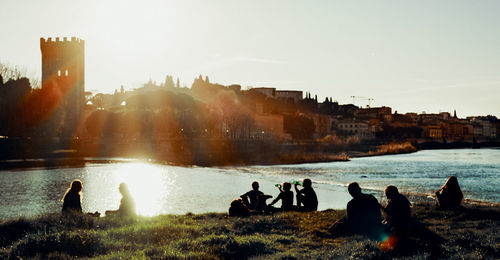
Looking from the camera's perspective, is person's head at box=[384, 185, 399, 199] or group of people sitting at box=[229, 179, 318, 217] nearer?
person's head at box=[384, 185, 399, 199]

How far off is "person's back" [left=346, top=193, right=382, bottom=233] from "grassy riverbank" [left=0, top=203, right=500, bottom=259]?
421 millimetres

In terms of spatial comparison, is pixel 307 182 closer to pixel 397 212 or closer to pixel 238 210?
pixel 238 210

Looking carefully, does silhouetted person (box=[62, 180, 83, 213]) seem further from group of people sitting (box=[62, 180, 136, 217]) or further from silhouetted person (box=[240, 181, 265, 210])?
silhouetted person (box=[240, 181, 265, 210])

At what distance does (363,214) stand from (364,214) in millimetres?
23

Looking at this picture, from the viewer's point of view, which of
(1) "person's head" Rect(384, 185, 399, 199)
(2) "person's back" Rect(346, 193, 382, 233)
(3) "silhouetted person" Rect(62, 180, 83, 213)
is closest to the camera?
(1) "person's head" Rect(384, 185, 399, 199)

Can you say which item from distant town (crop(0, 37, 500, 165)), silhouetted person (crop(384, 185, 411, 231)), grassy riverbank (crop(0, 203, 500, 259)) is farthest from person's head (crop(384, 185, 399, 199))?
distant town (crop(0, 37, 500, 165))

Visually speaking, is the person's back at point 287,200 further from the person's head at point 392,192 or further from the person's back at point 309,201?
the person's head at point 392,192

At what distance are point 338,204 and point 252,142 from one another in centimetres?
6930

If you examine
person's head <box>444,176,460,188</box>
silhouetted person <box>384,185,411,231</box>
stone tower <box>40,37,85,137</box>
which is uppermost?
stone tower <box>40,37,85,137</box>

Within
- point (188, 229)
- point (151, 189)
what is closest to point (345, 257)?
point (188, 229)

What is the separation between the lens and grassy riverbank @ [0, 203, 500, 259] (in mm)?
8625

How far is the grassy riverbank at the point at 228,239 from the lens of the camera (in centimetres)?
862

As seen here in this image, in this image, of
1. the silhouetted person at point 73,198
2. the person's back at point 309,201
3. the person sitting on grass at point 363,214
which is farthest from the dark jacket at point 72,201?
the person sitting on grass at point 363,214

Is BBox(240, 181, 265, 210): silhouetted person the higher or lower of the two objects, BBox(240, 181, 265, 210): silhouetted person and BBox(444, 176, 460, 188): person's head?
the lower
